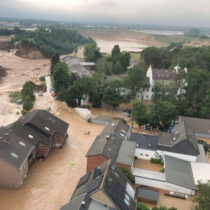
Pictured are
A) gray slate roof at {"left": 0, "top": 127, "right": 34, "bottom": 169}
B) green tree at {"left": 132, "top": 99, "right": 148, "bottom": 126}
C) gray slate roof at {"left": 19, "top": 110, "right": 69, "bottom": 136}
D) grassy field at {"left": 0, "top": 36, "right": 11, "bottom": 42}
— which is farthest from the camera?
grassy field at {"left": 0, "top": 36, "right": 11, "bottom": 42}

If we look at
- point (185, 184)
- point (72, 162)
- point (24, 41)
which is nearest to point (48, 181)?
point (72, 162)

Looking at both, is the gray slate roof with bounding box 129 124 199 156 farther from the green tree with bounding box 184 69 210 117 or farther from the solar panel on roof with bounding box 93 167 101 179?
the green tree with bounding box 184 69 210 117

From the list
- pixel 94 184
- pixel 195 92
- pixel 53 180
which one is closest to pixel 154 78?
pixel 195 92

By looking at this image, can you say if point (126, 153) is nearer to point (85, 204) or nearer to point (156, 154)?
point (156, 154)

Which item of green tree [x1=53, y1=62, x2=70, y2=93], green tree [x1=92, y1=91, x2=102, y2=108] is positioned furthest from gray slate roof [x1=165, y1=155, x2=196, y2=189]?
green tree [x1=53, y1=62, x2=70, y2=93]

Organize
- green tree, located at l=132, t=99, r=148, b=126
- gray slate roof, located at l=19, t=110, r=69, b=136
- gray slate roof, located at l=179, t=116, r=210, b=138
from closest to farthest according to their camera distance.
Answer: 1. gray slate roof, located at l=19, t=110, r=69, b=136
2. green tree, located at l=132, t=99, r=148, b=126
3. gray slate roof, located at l=179, t=116, r=210, b=138
